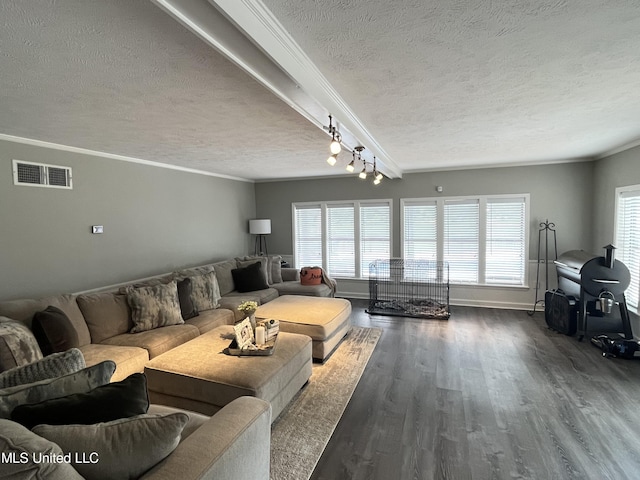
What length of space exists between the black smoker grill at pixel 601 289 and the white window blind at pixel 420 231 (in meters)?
2.23

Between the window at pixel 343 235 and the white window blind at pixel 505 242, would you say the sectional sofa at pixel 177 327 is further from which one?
the white window blind at pixel 505 242

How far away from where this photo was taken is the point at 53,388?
4.50 ft

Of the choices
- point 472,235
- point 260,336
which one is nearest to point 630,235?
point 472,235

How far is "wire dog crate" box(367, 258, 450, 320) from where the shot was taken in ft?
18.9

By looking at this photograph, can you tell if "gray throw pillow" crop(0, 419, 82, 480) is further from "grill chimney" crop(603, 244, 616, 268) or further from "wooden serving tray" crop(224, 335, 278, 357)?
"grill chimney" crop(603, 244, 616, 268)

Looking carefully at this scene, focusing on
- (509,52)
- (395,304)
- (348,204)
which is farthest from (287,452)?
(348,204)

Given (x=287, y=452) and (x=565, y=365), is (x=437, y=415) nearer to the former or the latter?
(x=287, y=452)

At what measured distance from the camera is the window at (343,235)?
653 cm

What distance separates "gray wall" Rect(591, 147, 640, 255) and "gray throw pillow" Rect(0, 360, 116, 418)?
5.65 metres

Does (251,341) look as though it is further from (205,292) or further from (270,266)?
(270,266)

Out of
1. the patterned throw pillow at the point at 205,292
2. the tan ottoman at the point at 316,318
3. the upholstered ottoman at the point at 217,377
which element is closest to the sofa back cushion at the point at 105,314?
the patterned throw pillow at the point at 205,292

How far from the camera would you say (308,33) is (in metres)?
1.52

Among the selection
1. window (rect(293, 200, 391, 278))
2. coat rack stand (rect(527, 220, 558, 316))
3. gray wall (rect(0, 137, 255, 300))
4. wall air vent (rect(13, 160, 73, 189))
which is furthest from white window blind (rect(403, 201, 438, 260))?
wall air vent (rect(13, 160, 73, 189))

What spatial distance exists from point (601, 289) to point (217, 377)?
4.57 m
